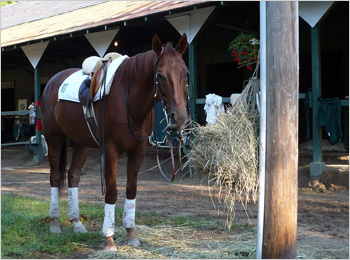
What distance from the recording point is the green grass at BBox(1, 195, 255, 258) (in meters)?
4.22

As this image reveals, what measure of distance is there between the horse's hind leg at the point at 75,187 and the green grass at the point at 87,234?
0.43 feet

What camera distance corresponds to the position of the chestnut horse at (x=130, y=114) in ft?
12.6

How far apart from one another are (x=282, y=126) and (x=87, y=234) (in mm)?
2682

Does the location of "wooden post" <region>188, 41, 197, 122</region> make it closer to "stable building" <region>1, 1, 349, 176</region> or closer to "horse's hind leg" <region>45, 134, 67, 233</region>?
"stable building" <region>1, 1, 349, 176</region>

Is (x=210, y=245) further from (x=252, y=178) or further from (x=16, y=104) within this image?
(x=16, y=104)

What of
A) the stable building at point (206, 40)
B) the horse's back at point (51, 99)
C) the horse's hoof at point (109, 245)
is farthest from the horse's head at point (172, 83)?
the stable building at point (206, 40)

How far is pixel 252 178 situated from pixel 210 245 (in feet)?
3.23

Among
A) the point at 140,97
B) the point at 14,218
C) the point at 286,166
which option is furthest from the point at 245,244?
the point at 14,218

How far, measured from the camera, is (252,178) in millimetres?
3887

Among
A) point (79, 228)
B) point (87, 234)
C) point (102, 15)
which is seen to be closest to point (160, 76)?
point (87, 234)

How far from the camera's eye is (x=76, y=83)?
5102 millimetres

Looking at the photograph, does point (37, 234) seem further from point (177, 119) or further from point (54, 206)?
point (177, 119)

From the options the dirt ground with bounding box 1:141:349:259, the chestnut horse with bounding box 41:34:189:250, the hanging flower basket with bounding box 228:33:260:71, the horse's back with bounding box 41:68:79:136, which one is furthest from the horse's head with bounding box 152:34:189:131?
the hanging flower basket with bounding box 228:33:260:71

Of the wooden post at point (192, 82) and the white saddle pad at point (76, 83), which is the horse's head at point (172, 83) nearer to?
the white saddle pad at point (76, 83)
